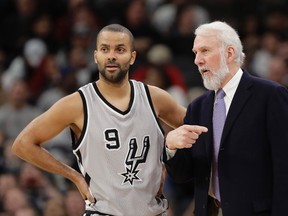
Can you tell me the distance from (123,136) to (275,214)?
3.83ft

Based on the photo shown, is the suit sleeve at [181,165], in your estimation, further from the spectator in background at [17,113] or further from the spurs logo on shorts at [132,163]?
the spectator in background at [17,113]

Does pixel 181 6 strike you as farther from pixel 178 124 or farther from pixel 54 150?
pixel 178 124

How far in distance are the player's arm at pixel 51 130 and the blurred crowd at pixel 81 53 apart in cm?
297

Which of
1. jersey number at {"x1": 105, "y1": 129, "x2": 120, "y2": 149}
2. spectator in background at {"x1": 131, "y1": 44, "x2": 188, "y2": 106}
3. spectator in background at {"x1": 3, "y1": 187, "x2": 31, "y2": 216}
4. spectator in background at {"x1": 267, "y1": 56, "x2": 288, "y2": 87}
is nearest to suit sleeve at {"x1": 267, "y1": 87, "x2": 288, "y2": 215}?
jersey number at {"x1": 105, "y1": 129, "x2": 120, "y2": 149}

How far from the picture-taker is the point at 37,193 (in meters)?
9.23

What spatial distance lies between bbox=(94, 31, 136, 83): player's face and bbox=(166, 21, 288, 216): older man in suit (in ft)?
1.66

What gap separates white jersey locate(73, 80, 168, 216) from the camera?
5789 mm

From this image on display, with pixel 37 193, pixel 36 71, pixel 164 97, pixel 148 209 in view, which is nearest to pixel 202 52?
pixel 164 97

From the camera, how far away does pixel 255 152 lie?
215 inches

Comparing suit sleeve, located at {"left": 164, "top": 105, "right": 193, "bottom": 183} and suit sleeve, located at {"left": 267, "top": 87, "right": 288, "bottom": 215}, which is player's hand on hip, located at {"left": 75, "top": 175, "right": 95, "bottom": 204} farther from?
suit sleeve, located at {"left": 267, "top": 87, "right": 288, "bottom": 215}

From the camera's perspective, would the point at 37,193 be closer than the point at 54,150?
Yes

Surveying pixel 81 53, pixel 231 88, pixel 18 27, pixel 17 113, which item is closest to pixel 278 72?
pixel 81 53

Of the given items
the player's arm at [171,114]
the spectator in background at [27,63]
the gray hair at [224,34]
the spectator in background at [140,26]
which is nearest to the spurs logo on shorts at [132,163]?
the player's arm at [171,114]

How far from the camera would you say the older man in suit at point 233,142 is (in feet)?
17.8
